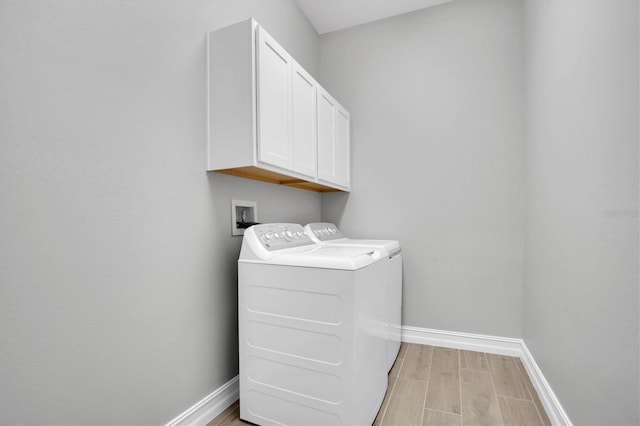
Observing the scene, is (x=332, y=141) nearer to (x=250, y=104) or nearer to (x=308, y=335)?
(x=250, y=104)

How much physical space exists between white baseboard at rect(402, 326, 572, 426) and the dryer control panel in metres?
1.31

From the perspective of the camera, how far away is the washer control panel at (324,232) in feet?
7.20

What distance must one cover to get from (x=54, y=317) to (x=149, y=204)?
48 centimetres

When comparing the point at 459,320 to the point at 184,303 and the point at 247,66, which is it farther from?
the point at 247,66

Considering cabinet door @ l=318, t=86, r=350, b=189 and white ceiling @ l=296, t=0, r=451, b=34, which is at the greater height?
white ceiling @ l=296, t=0, r=451, b=34

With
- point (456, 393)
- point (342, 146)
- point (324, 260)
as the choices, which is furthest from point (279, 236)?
point (456, 393)

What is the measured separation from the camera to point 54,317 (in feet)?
3.05

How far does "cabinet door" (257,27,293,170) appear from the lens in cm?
148

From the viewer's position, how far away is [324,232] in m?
2.31

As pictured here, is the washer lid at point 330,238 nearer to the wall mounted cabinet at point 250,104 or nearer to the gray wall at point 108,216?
the wall mounted cabinet at point 250,104

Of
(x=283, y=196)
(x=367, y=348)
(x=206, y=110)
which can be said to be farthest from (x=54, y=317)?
(x=283, y=196)

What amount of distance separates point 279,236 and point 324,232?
0.65 m

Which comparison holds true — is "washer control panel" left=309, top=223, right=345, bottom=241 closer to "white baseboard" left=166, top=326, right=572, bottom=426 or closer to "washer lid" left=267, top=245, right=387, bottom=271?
"washer lid" left=267, top=245, right=387, bottom=271

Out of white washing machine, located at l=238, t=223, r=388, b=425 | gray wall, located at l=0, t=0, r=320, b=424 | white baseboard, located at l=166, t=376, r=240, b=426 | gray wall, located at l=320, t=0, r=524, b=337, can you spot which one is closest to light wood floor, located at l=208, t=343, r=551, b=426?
white baseboard, located at l=166, t=376, r=240, b=426
